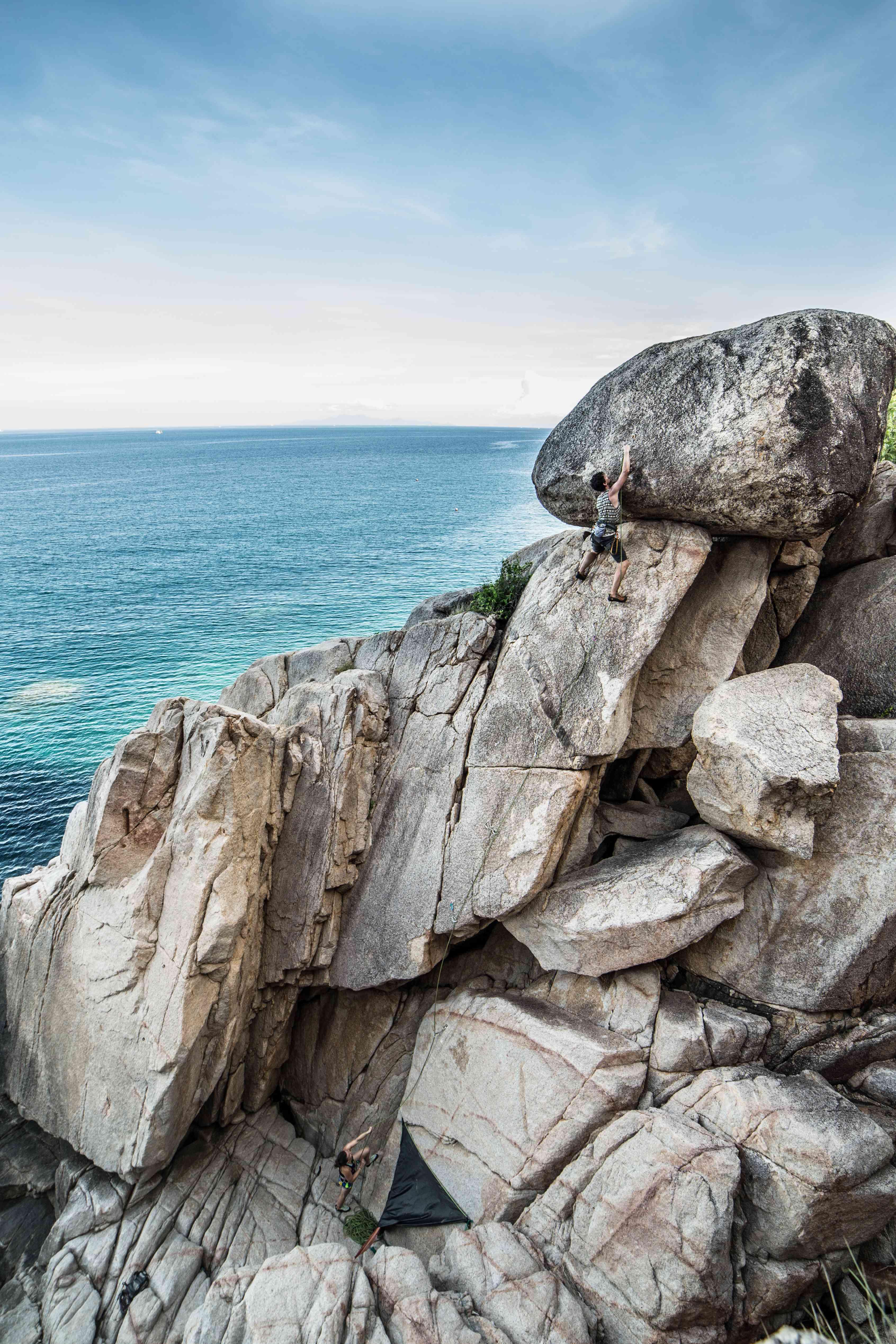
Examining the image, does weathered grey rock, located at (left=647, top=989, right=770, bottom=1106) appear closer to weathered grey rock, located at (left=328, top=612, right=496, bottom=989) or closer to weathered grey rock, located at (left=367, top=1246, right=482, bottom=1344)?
weathered grey rock, located at (left=367, top=1246, right=482, bottom=1344)

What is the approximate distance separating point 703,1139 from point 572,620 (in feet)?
36.7

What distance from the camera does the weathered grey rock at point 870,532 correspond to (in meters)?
19.3

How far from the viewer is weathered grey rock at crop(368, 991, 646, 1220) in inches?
576

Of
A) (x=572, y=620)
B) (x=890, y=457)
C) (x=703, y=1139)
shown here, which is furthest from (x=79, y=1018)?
(x=890, y=457)

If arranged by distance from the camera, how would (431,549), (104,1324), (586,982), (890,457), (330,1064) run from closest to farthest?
(104,1324) < (586,982) < (330,1064) < (890,457) < (431,549)

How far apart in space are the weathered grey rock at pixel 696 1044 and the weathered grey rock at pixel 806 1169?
0.97 metres

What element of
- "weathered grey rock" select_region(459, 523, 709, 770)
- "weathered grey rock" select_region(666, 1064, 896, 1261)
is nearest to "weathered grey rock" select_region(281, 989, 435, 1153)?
"weathered grey rock" select_region(459, 523, 709, 770)

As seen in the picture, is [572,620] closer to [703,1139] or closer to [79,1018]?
[703,1139]

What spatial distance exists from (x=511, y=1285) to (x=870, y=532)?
1948 centimetres

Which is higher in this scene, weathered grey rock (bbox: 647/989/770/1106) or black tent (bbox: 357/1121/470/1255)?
weathered grey rock (bbox: 647/989/770/1106)

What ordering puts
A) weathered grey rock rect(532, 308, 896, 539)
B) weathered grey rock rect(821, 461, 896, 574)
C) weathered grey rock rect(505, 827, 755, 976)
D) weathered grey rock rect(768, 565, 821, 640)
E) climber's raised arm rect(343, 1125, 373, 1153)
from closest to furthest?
1. weathered grey rock rect(505, 827, 755, 976)
2. weathered grey rock rect(532, 308, 896, 539)
3. climber's raised arm rect(343, 1125, 373, 1153)
4. weathered grey rock rect(768, 565, 821, 640)
5. weathered grey rock rect(821, 461, 896, 574)

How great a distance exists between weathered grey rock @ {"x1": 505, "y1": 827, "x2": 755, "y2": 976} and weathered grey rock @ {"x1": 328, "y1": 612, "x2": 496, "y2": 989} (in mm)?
2491

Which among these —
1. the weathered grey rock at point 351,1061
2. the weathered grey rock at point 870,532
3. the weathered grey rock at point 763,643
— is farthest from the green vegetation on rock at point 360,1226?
the weathered grey rock at point 870,532

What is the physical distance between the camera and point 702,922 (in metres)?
15.5
